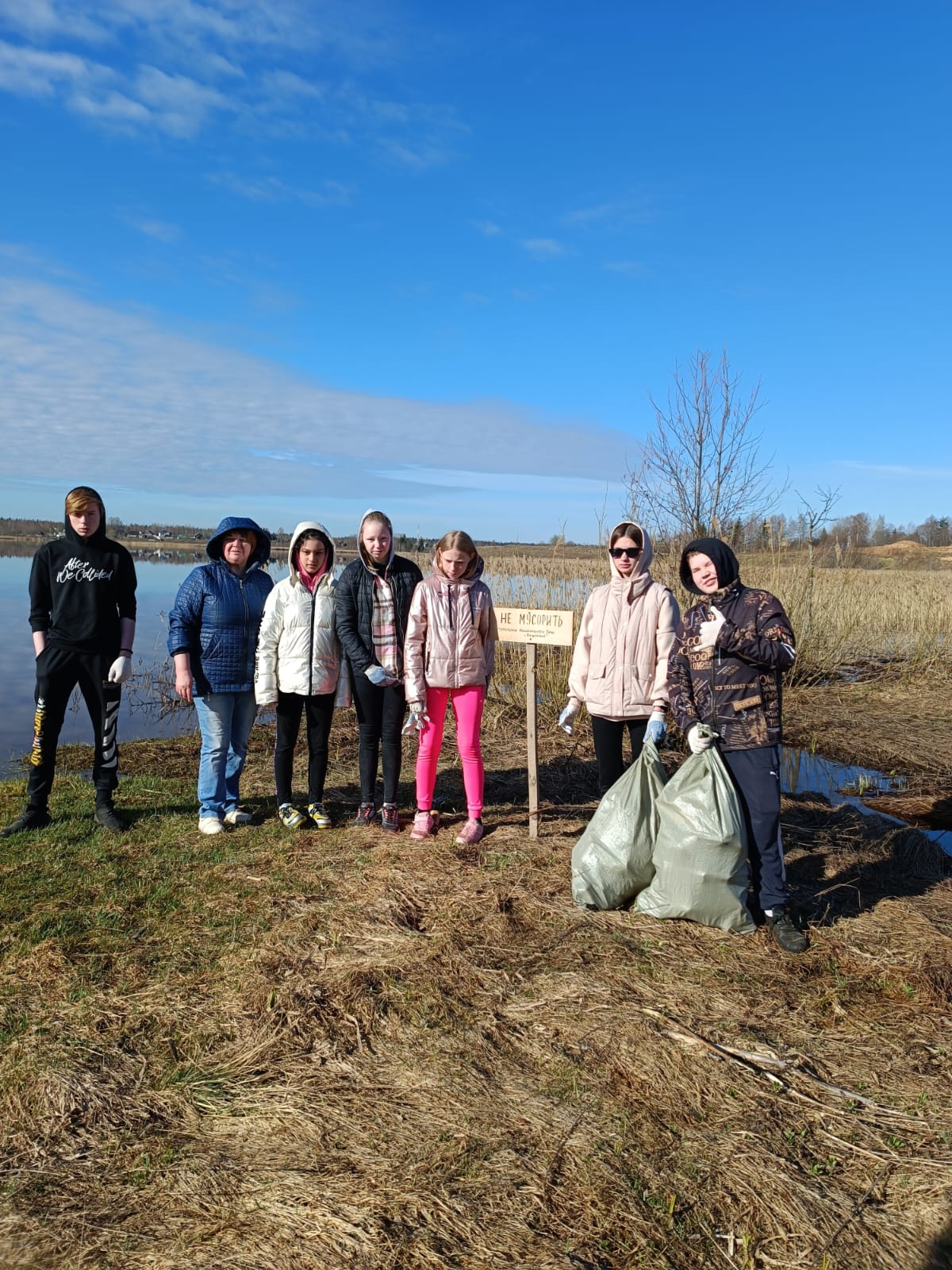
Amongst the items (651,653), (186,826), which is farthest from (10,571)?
(651,653)

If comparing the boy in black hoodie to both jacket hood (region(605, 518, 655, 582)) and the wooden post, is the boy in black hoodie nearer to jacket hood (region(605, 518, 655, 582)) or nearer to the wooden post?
the wooden post

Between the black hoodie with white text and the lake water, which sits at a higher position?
the black hoodie with white text

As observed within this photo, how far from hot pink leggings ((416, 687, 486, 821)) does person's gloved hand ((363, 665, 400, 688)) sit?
0.75 feet

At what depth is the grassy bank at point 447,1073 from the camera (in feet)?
7.04

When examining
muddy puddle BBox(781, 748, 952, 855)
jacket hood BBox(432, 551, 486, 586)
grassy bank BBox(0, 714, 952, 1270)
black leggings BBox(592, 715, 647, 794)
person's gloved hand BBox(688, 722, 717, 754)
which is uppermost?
jacket hood BBox(432, 551, 486, 586)

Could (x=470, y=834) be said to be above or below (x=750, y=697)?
below

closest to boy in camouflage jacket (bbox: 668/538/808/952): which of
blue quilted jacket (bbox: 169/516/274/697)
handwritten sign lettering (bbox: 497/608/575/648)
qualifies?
handwritten sign lettering (bbox: 497/608/575/648)

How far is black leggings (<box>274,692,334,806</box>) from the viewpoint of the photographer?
5113 mm

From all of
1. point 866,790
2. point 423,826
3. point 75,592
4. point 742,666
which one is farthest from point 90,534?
point 866,790

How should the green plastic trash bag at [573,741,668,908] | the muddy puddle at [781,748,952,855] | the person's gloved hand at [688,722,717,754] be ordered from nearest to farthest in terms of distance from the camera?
the person's gloved hand at [688,722,717,754]
the green plastic trash bag at [573,741,668,908]
the muddy puddle at [781,748,952,855]

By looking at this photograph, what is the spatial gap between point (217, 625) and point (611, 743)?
8.11ft

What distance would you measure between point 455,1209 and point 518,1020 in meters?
0.96

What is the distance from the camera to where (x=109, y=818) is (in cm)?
513

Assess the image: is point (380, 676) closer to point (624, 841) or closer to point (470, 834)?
point (470, 834)
